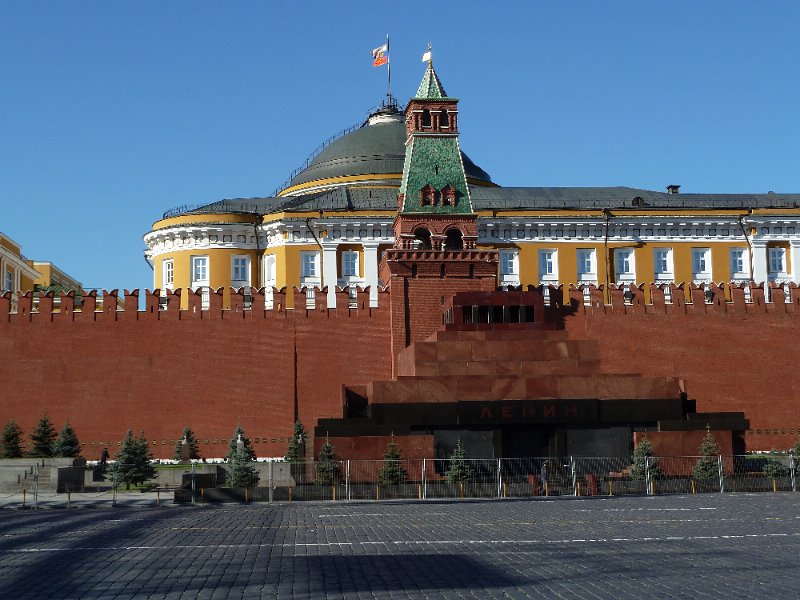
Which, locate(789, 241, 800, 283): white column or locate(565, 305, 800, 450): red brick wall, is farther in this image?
locate(789, 241, 800, 283): white column

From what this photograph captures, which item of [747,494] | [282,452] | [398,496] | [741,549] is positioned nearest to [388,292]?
[282,452]

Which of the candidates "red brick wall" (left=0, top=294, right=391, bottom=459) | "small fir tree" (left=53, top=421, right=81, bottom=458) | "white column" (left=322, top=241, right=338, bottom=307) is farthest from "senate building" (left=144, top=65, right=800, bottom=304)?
"small fir tree" (left=53, top=421, right=81, bottom=458)

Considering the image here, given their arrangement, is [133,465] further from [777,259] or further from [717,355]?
[777,259]

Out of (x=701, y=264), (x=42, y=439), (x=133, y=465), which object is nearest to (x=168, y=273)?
(x=42, y=439)

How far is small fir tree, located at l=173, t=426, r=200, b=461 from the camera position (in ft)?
109

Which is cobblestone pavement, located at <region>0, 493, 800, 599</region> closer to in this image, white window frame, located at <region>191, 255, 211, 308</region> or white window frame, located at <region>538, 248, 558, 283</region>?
white window frame, located at <region>538, 248, 558, 283</region>

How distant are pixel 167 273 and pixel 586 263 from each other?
16251 millimetres

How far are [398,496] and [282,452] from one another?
364 inches

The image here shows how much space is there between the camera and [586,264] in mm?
45344

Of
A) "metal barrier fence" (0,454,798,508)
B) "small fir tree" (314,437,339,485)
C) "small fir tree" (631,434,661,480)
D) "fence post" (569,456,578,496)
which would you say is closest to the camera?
"metal barrier fence" (0,454,798,508)

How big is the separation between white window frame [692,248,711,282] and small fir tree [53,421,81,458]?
80.2ft

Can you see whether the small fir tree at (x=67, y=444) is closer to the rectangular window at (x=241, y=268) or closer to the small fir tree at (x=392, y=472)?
the small fir tree at (x=392, y=472)

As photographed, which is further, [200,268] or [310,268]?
[200,268]

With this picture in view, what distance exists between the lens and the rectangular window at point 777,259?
150 ft
